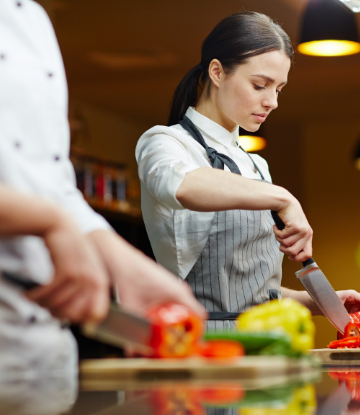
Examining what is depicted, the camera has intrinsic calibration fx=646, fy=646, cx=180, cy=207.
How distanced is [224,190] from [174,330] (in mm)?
581

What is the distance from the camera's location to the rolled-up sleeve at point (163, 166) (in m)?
1.30

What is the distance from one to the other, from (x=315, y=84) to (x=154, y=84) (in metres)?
1.35

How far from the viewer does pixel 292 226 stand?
51.4 inches

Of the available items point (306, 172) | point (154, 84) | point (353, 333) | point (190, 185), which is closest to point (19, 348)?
point (190, 185)

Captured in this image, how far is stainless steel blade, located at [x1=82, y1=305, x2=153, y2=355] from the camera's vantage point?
0.66m

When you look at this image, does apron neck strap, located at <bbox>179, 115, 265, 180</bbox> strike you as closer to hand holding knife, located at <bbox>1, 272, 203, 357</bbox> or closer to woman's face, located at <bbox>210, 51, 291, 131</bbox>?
woman's face, located at <bbox>210, 51, 291, 131</bbox>

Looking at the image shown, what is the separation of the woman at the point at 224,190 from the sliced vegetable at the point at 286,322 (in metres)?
0.38

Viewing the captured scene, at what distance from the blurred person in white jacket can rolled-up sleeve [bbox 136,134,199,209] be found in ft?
1.21

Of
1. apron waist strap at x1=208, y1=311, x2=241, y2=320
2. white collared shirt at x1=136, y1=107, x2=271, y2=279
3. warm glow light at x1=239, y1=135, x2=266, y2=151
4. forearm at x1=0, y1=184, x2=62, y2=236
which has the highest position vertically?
forearm at x1=0, y1=184, x2=62, y2=236

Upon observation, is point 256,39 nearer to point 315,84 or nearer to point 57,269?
point 57,269

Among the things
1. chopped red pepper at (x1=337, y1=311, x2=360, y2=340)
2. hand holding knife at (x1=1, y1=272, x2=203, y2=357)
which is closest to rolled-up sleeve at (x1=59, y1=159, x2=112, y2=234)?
hand holding knife at (x1=1, y1=272, x2=203, y2=357)

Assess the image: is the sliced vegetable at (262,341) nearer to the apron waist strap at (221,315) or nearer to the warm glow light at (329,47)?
the apron waist strap at (221,315)

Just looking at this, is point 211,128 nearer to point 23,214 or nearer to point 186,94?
point 186,94

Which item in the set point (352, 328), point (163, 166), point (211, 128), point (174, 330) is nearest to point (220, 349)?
point (174, 330)
